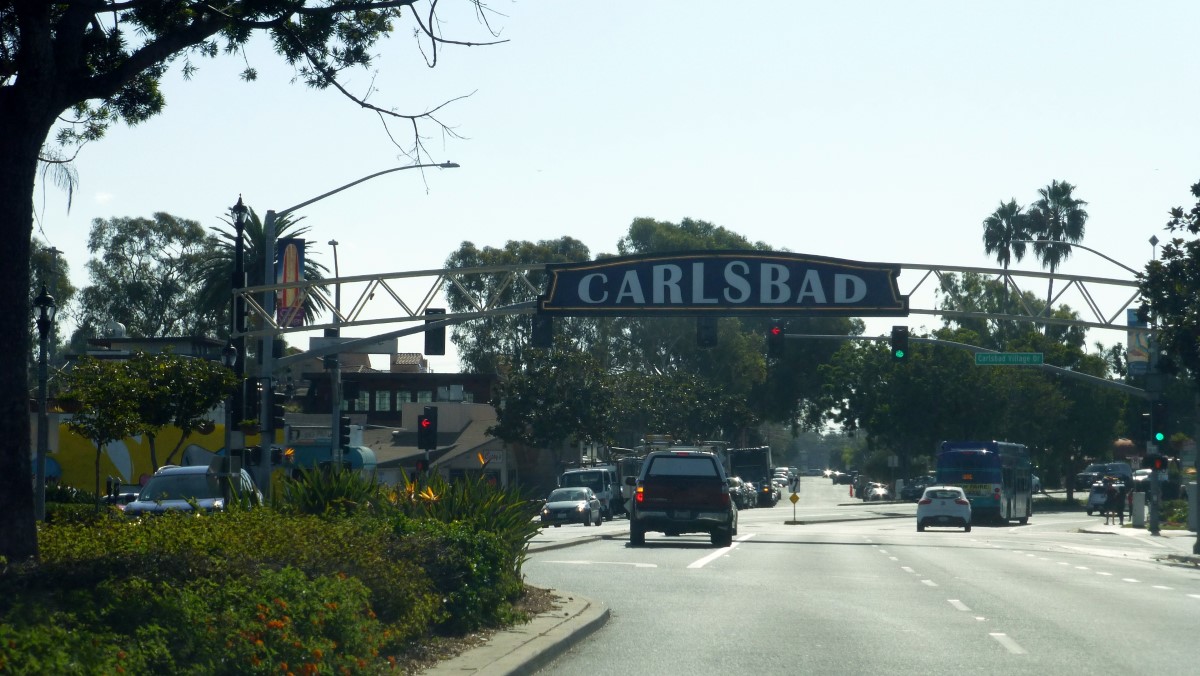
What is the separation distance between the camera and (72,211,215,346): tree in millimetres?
75000

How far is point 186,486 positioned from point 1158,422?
27.9m

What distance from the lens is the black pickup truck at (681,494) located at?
28.5 m

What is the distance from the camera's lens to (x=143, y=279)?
7606cm

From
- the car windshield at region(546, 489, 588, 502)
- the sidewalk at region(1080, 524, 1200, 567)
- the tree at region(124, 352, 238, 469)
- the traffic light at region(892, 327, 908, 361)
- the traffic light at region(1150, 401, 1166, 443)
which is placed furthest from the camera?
the car windshield at region(546, 489, 588, 502)

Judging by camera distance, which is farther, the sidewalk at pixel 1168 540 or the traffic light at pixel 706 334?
the traffic light at pixel 706 334

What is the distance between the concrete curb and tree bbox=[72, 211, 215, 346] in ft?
212

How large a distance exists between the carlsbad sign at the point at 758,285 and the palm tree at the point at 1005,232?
5832 cm

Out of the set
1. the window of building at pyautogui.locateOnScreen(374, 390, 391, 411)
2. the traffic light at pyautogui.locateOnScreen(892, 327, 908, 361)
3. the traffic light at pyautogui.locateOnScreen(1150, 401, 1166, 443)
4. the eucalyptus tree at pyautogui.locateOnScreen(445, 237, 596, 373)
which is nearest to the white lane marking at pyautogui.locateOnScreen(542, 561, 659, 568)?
the traffic light at pyautogui.locateOnScreen(892, 327, 908, 361)

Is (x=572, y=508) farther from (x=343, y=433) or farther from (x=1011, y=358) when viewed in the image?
(x=1011, y=358)

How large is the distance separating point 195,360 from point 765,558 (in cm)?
2075

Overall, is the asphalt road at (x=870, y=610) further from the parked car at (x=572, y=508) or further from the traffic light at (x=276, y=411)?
the parked car at (x=572, y=508)

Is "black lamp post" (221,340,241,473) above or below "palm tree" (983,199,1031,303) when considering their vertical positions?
below

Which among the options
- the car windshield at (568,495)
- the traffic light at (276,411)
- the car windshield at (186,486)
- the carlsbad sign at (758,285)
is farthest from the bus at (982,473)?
the car windshield at (186,486)

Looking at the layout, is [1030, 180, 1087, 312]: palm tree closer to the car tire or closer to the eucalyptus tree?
the eucalyptus tree
